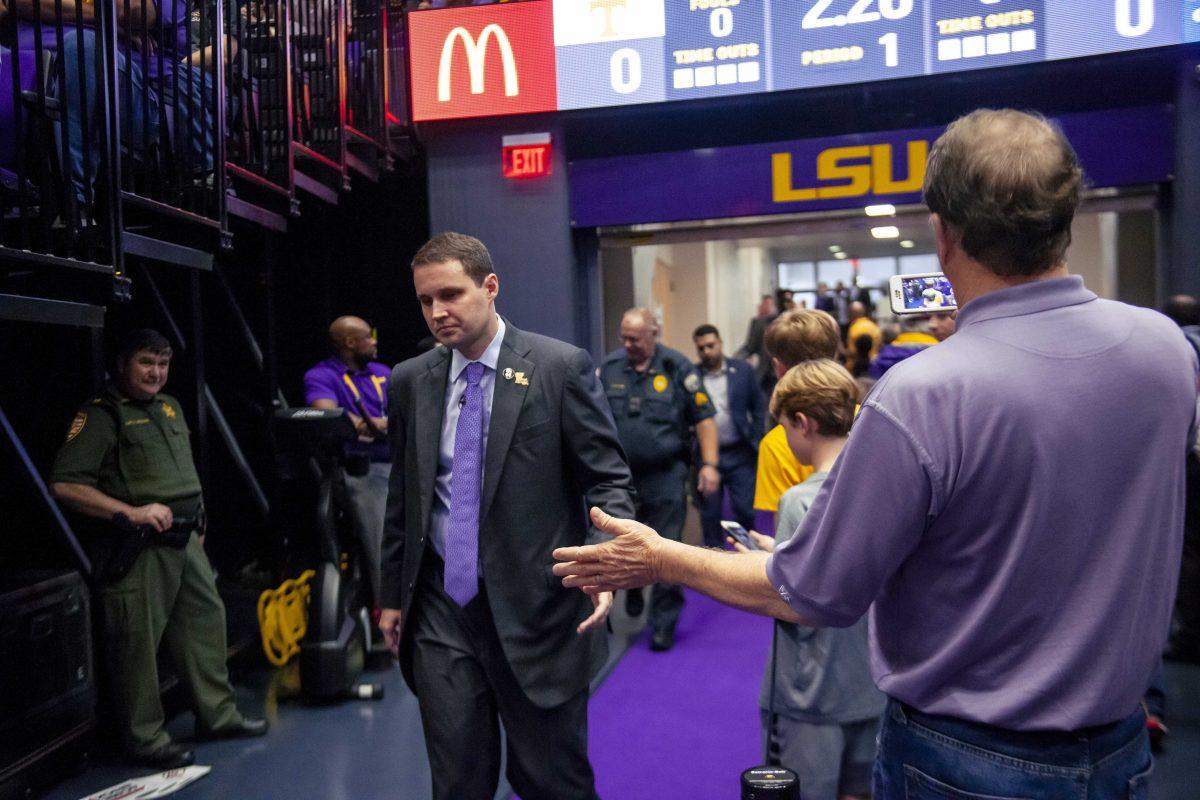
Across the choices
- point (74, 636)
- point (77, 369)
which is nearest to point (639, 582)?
point (74, 636)

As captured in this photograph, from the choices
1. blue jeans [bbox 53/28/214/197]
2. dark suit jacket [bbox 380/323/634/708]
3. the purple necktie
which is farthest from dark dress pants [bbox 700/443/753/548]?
the purple necktie

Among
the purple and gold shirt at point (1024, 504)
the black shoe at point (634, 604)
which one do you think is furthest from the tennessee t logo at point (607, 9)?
the purple and gold shirt at point (1024, 504)

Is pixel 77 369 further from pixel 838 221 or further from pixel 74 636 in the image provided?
pixel 838 221

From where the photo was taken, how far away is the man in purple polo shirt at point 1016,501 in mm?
1226

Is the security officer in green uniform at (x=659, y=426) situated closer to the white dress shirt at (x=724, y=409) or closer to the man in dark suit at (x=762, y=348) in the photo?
the white dress shirt at (x=724, y=409)

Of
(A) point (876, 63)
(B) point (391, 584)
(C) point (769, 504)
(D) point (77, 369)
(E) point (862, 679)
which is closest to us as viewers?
(E) point (862, 679)

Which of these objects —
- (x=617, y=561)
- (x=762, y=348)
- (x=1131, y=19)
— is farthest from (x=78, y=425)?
(x=762, y=348)

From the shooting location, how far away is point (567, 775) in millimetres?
2555

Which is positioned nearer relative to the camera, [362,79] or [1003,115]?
[1003,115]

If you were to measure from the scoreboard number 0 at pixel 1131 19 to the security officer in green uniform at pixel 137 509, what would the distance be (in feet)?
16.2

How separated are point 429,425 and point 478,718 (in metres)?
0.75

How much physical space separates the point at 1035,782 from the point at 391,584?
6.03 feet

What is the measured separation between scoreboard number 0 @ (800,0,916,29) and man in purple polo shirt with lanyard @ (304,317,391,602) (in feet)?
9.93

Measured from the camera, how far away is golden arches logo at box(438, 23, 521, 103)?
6074mm
